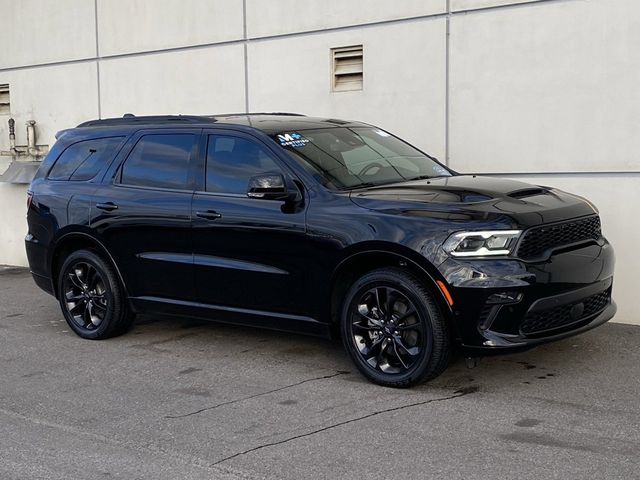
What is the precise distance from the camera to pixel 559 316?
5938 mm

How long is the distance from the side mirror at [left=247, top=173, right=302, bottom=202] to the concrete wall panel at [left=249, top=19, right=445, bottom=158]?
315cm

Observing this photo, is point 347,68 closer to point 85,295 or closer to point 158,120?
point 158,120

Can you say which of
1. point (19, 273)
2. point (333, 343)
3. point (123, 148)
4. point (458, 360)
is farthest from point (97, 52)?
point (458, 360)

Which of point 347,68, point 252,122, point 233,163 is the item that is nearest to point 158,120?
point 252,122

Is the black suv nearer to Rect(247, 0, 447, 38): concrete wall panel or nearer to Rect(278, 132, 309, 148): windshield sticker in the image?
Rect(278, 132, 309, 148): windshield sticker

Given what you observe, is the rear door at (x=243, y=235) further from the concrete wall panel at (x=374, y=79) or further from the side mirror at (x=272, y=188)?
the concrete wall panel at (x=374, y=79)

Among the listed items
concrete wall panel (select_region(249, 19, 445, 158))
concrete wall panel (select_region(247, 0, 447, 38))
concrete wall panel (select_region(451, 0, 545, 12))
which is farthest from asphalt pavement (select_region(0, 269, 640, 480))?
concrete wall panel (select_region(247, 0, 447, 38))

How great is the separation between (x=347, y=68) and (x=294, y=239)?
409cm

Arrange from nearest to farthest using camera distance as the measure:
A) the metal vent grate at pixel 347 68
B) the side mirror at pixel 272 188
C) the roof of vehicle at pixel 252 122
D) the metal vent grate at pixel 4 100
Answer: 1. the side mirror at pixel 272 188
2. the roof of vehicle at pixel 252 122
3. the metal vent grate at pixel 347 68
4. the metal vent grate at pixel 4 100

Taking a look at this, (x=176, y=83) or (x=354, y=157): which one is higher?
(x=176, y=83)

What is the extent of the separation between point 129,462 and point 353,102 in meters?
5.92

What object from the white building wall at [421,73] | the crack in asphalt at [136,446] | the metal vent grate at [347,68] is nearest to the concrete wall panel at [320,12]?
the white building wall at [421,73]

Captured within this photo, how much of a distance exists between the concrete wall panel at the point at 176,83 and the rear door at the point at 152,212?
366cm

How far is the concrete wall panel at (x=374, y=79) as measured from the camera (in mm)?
9281
